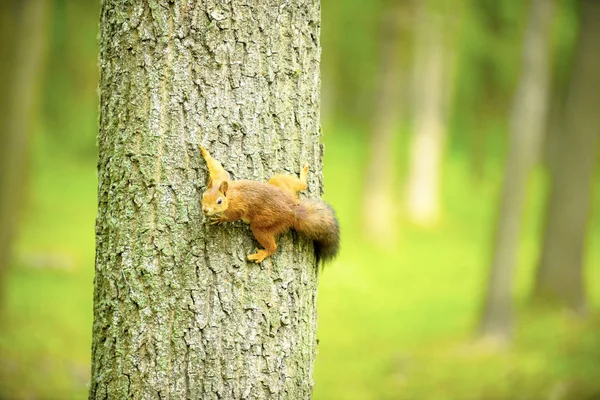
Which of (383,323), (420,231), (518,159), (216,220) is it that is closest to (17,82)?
(383,323)

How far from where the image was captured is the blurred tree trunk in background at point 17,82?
8.52m

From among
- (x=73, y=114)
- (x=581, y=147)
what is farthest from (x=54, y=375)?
(x=73, y=114)

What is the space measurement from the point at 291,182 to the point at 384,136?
12339mm

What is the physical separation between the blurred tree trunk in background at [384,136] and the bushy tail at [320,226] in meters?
11.8

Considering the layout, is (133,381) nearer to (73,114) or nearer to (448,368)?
(448,368)

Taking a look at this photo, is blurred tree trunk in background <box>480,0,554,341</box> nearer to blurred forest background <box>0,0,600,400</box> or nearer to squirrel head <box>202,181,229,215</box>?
blurred forest background <box>0,0,600,400</box>

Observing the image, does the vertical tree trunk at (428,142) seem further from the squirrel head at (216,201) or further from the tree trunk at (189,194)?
the squirrel head at (216,201)

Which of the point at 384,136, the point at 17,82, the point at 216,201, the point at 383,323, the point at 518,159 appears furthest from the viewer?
the point at 384,136

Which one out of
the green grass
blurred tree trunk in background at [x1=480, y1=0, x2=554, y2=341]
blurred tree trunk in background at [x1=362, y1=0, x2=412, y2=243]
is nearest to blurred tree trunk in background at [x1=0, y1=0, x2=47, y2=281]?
the green grass

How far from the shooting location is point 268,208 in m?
2.24

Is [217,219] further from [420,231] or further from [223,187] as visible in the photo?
[420,231]

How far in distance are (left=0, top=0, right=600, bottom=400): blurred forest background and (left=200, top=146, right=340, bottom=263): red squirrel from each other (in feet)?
15.6

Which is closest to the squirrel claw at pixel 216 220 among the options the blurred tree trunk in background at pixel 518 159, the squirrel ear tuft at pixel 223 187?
the squirrel ear tuft at pixel 223 187

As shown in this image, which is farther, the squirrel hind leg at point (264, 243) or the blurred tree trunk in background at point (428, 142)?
the blurred tree trunk in background at point (428, 142)
